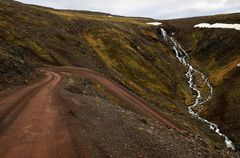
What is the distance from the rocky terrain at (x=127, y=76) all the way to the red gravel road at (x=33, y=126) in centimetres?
58

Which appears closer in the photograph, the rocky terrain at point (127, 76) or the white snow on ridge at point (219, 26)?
the rocky terrain at point (127, 76)

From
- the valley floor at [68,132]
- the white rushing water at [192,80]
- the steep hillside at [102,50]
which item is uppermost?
the valley floor at [68,132]

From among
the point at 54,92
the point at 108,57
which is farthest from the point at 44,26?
the point at 54,92

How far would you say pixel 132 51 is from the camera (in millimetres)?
92312

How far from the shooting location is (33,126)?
75.2 ft

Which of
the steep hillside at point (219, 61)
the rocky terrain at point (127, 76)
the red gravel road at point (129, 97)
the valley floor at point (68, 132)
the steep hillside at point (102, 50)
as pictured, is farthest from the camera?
the steep hillside at point (219, 61)

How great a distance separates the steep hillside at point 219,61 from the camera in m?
68.1

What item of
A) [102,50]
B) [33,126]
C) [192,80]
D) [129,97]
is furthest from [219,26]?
[33,126]

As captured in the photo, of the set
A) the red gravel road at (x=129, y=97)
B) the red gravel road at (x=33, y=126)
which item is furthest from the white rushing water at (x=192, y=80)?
the red gravel road at (x=33, y=126)

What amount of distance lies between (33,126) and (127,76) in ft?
183

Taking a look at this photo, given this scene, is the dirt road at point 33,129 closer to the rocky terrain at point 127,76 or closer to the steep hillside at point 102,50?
the rocky terrain at point 127,76

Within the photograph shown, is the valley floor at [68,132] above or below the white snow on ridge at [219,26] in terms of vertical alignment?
above

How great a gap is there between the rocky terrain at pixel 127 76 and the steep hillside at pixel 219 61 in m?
0.18

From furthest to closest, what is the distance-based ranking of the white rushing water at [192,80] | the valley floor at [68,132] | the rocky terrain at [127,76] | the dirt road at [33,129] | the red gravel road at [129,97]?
the white rushing water at [192,80], the red gravel road at [129,97], the rocky terrain at [127,76], the valley floor at [68,132], the dirt road at [33,129]
